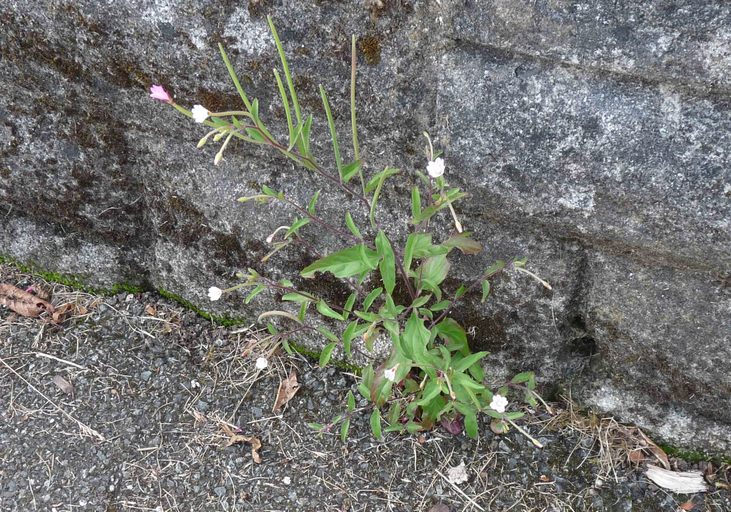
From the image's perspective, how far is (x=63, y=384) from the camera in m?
2.44

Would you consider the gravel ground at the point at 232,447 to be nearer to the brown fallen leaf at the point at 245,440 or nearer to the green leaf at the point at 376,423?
the brown fallen leaf at the point at 245,440

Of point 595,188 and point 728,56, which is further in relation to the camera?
point 595,188

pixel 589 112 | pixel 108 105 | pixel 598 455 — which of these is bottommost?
pixel 598 455

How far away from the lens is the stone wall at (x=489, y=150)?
1.57 meters

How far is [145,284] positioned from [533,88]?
1655mm

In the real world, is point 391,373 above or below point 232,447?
above

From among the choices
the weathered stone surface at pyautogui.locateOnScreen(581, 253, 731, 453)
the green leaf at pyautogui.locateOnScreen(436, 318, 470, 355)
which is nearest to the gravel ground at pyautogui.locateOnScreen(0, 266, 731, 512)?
the weathered stone surface at pyautogui.locateOnScreen(581, 253, 731, 453)

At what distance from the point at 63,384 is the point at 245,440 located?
2.25ft

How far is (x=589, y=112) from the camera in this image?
5.33 ft

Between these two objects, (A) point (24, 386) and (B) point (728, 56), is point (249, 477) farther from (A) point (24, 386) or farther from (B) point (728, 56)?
(B) point (728, 56)

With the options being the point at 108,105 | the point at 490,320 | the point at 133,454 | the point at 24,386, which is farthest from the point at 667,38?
the point at 24,386

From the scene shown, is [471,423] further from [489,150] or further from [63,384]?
[63,384]

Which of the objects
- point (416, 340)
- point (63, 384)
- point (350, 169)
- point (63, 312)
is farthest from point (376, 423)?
point (63, 312)

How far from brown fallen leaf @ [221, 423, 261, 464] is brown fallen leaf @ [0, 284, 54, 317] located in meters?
0.86
